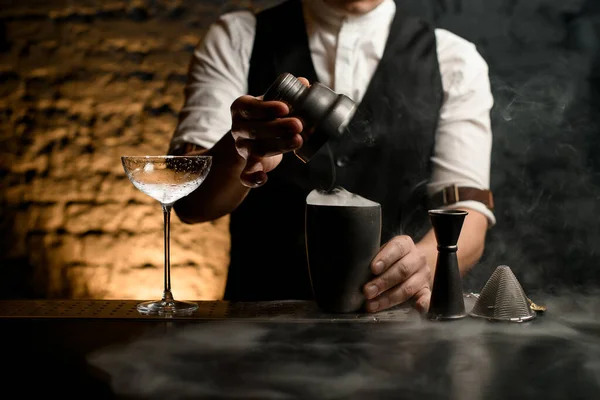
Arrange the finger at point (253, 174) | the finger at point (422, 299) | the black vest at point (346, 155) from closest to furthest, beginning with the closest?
the finger at point (422, 299)
the finger at point (253, 174)
the black vest at point (346, 155)

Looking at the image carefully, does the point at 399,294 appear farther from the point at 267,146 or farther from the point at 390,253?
the point at 267,146

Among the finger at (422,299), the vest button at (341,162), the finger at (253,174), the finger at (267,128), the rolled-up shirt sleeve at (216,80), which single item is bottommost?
the finger at (422,299)

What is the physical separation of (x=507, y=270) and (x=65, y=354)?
675mm

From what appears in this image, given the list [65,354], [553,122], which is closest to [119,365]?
[65,354]

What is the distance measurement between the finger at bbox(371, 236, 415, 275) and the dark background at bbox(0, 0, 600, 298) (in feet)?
4.80

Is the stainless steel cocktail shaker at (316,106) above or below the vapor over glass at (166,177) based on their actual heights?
above

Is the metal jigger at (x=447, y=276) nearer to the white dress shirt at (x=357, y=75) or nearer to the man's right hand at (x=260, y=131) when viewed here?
the man's right hand at (x=260, y=131)

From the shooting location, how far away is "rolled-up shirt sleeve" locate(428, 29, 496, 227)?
196cm

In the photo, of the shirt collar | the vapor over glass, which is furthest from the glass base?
the shirt collar

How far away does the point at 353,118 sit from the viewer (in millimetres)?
2002

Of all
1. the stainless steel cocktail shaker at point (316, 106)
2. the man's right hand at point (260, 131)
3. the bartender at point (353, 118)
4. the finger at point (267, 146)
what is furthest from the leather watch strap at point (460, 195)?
the stainless steel cocktail shaker at point (316, 106)

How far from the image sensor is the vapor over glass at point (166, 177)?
1.16 meters

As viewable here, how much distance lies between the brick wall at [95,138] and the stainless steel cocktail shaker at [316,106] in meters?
1.66

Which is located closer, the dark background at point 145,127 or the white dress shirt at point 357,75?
the white dress shirt at point 357,75
